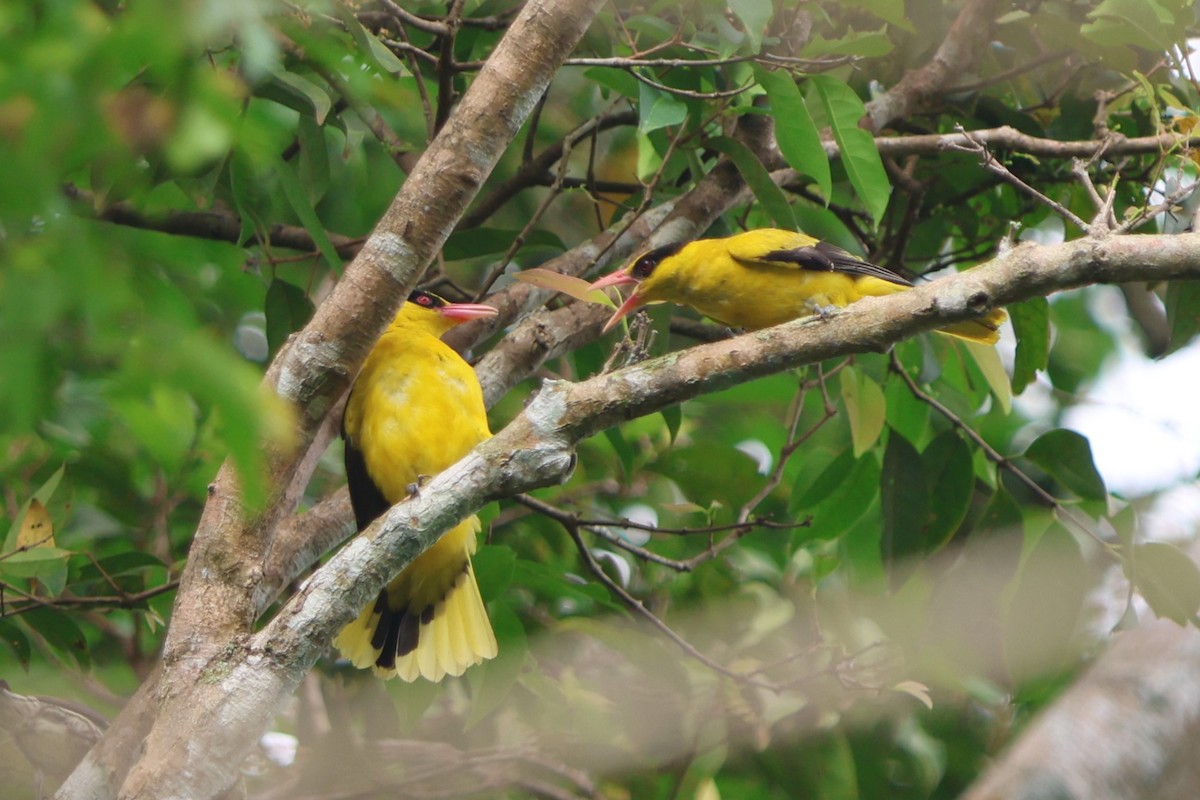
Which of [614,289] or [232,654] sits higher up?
[232,654]

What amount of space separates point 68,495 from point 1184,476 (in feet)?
11.7

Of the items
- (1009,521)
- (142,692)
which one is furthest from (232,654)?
(1009,521)

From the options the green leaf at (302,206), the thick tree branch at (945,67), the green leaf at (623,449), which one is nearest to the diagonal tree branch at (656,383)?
the green leaf at (302,206)

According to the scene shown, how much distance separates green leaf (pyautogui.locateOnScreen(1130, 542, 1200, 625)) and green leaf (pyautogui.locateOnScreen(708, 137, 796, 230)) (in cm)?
134

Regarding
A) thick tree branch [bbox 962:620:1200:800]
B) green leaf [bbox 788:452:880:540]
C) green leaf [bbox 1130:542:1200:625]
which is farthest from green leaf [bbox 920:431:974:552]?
thick tree branch [bbox 962:620:1200:800]

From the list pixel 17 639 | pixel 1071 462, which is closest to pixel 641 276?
pixel 1071 462

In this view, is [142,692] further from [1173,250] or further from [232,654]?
[1173,250]

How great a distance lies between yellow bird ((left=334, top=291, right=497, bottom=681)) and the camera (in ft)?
11.6

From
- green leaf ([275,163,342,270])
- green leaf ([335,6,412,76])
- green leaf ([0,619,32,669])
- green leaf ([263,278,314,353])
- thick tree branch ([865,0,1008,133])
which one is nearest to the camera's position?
green leaf ([335,6,412,76])

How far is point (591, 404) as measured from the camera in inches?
94.6

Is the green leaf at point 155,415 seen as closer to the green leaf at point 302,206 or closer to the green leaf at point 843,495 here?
the green leaf at point 302,206

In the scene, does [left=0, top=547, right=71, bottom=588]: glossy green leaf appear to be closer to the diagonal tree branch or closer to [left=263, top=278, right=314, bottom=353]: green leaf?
[left=263, top=278, right=314, bottom=353]: green leaf

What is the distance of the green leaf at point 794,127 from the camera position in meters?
3.22

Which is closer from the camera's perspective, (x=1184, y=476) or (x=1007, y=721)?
(x=1184, y=476)
